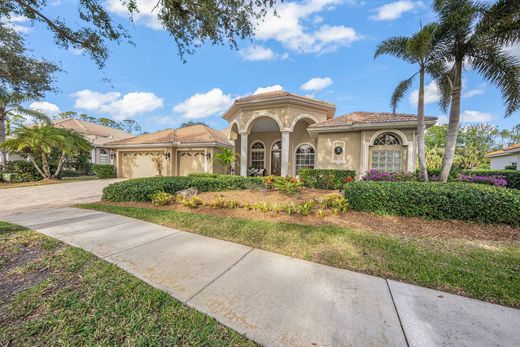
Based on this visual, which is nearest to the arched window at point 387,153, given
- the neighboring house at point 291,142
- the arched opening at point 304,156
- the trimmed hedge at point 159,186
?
the neighboring house at point 291,142

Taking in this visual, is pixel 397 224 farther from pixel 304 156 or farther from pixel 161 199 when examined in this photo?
pixel 304 156

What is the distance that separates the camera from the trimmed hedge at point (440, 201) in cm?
473

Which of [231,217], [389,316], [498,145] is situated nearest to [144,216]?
[231,217]

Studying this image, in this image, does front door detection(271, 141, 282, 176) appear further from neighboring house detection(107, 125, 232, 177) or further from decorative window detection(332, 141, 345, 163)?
decorative window detection(332, 141, 345, 163)

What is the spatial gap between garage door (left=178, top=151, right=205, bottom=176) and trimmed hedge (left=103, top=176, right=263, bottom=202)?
25.7 ft

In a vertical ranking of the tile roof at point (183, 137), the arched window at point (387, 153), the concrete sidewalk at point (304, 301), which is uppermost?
the tile roof at point (183, 137)


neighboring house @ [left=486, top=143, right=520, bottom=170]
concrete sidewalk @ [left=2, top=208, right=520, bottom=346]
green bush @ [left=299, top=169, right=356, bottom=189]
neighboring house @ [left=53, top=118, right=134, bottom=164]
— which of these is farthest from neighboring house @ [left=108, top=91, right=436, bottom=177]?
neighboring house @ [left=486, top=143, right=520, bottom=170]

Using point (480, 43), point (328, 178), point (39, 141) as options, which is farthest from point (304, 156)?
point (39, 141)

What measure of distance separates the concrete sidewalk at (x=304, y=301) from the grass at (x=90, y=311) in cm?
17

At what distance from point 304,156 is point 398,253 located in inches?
524

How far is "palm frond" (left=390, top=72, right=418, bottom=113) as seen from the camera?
28.5 ft

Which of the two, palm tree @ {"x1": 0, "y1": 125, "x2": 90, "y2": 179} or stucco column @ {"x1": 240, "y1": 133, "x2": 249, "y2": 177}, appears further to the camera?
stucco column @ {"x1": 240, "y1": 133, "x2": 249, "y2": 177}

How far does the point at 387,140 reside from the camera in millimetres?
10984

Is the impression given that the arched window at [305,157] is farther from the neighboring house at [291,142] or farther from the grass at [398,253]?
the grass at [398,253]
